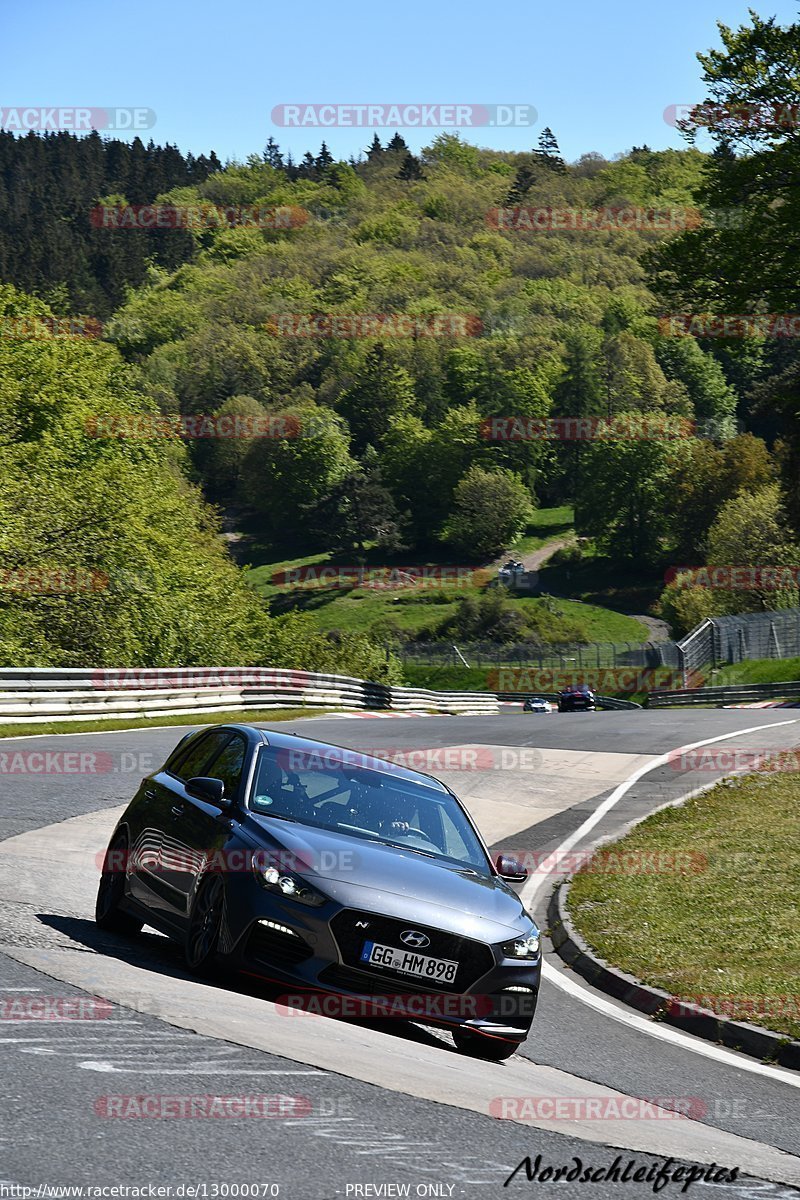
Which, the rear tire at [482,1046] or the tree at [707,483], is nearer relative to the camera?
the rear tire at [482,1046]

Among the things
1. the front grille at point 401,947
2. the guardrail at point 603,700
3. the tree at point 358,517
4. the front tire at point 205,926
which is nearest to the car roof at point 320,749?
the front tire at point 205,926

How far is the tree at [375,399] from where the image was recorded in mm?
170250

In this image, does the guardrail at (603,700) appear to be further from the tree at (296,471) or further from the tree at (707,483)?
the tree at (296,471)

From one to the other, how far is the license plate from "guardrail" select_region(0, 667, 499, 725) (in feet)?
66.3

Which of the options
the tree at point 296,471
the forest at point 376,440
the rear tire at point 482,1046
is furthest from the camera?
the tree at point 296,471

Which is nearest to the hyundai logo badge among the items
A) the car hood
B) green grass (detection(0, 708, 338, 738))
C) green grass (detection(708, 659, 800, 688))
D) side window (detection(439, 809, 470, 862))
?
the car hood

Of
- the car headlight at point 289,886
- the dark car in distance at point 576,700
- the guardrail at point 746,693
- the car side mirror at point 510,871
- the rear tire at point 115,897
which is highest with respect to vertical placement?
the car headlight at point 289,886

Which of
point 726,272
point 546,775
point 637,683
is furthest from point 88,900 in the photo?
point 637,683

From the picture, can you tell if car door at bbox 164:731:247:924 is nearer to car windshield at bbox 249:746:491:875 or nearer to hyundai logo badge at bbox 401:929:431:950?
car windshield at bbox 249:746:491:875

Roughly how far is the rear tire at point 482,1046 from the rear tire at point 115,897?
2418 mm

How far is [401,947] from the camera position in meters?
7.16

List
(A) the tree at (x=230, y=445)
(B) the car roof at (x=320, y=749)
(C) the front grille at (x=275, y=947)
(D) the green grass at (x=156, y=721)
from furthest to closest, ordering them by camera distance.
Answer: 1. (A) the tree at (x=230, y=445)
2. (D) the green grass at (x=156, y=721)
3. (B) the car roof at (x=320, y=749)
4. (C) the front grille at (x=275, y=947)

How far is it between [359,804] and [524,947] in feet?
4.67

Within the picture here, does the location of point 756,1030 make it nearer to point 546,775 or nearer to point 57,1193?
point 57,1193
